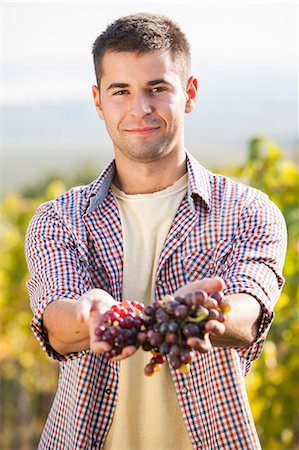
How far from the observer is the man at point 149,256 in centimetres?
245

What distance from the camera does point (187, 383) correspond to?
2449 millimetres

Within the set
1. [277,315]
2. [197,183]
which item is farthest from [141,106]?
[277,315]

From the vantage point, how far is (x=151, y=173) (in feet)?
8.64

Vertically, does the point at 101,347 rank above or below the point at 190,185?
below

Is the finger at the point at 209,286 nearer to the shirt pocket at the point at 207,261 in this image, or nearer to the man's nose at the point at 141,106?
the shirt pocket at the point at 207,261

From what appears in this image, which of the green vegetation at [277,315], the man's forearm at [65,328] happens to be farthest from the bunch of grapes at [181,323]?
the green vegetation at [277,315]

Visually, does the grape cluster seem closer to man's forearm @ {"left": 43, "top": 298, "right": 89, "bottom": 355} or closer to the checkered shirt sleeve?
man's forearm @ {"left": 43, "top": 298, "right": 89, "bottom": 355}

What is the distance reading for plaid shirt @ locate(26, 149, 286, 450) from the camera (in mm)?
2443

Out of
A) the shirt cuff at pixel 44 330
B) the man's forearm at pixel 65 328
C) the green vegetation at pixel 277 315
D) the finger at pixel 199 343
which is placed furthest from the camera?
the green vegetation at pixel 277 315

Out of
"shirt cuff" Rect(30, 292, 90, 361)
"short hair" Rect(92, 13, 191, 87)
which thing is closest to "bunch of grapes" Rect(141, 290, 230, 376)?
"shirt cuff" Rect(30, 292, 90, 361)

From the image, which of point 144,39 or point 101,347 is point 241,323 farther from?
point 144,39

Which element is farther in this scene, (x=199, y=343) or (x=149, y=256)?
(x=149, y=256)

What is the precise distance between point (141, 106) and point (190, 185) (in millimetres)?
291

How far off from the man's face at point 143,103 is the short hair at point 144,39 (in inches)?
0.9
